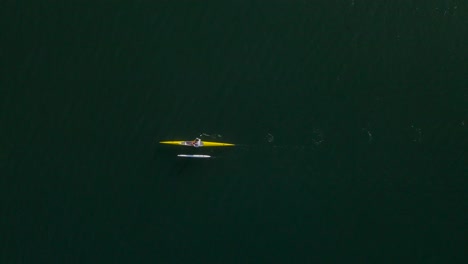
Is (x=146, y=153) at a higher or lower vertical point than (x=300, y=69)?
lower

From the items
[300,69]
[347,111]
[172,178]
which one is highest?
[300,69]

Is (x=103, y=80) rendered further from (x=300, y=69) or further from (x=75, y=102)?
(x=300, y=69)

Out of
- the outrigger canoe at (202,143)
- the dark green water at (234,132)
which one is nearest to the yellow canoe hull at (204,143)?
the outrigger canoe at (202,143)

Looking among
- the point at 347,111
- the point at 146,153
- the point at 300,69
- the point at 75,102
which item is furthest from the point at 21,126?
the point at 347,111

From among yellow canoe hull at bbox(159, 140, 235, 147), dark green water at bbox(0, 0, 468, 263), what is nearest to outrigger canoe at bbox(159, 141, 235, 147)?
yellow canoe hull at bbox(159, 140, 235, 147)

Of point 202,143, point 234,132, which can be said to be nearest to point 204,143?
point 202,143

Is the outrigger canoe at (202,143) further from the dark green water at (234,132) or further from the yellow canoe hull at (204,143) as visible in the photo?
the dark green water at (234,132)

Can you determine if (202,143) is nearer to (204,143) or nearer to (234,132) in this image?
(204,143)

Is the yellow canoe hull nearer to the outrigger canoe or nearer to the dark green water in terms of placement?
the outrigger canoe
